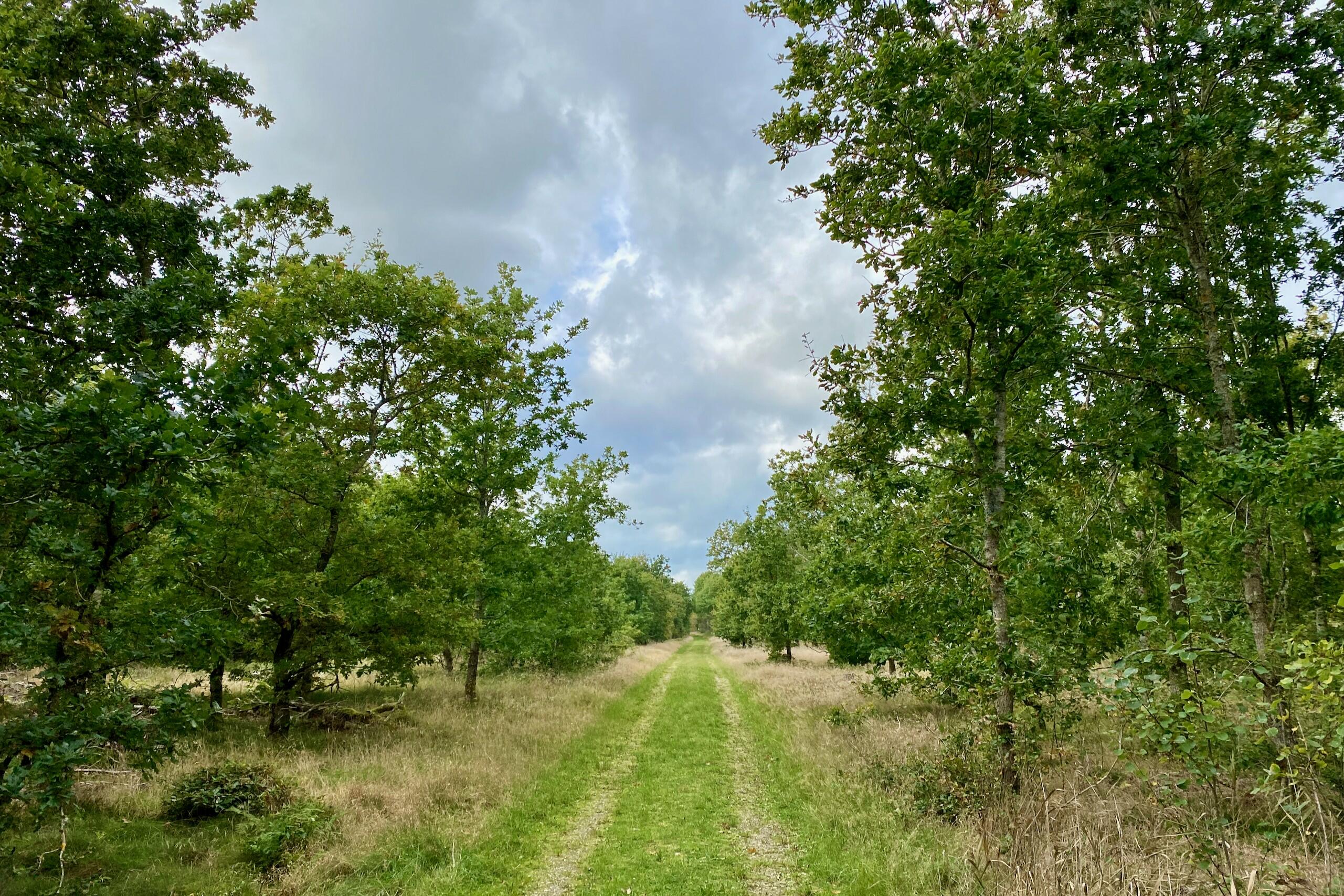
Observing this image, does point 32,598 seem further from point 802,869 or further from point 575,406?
point 575,406

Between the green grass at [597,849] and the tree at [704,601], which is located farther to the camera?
the tree at [704,601]

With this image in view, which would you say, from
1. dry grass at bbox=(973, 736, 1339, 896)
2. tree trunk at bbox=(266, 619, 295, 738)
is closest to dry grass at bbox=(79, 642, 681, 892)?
tree trunk at bbox=(266, 619, 295, 738)

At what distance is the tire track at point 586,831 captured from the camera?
23.1ft

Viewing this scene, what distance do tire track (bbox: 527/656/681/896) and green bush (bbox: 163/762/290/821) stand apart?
13.4 feet

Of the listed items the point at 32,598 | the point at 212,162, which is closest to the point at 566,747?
the point at 32,598

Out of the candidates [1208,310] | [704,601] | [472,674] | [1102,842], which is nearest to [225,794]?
[472,674]

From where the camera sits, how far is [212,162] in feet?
33.7

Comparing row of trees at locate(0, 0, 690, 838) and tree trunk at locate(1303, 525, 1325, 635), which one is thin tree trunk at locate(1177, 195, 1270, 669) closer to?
tree trunk at locate(1303, 525, 1325, 635)

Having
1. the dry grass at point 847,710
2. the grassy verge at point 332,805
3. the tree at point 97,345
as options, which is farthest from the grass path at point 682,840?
the tree at point 97,345

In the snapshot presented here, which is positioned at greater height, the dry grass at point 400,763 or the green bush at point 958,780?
the green bush at point 958,780

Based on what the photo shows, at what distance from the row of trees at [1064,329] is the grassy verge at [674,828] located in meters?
3.86

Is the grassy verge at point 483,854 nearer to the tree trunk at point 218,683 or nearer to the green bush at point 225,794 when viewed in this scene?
the green bush at point 225,794

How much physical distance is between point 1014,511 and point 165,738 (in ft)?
35.0

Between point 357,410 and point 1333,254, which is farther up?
point 1333,254
